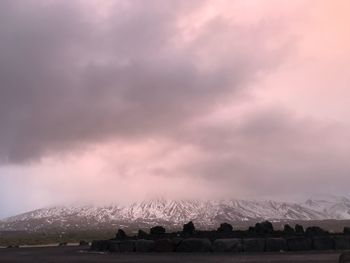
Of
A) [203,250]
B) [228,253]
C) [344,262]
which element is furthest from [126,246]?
[344,262]

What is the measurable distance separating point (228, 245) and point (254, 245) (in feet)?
8.07

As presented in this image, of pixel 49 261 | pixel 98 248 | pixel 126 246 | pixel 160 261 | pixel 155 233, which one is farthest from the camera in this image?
pixel 155 233

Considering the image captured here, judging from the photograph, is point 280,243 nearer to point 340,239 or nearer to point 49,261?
point 340,239

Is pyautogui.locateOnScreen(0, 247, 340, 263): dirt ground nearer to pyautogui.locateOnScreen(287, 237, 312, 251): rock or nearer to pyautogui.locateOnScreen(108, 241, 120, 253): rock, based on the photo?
pyautogui.locateOnScreen(287, 237, 312, 251): rock

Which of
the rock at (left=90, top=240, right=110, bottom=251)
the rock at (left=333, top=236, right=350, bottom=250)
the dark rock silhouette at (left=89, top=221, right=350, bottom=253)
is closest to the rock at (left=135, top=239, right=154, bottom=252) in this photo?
the dark rock silhouette at (left=89, top=221, right=350, bottom=253)

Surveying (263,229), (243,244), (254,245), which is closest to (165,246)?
(243,244)

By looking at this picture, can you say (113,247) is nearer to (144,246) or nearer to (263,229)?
(144,246)

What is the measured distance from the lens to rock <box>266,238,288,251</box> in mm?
48531

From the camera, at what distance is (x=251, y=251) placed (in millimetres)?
48500

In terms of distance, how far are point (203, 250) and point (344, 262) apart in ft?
76.9

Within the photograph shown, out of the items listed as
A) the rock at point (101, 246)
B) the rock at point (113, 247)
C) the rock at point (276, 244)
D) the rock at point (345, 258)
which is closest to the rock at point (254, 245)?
the rock at point (276, 244)

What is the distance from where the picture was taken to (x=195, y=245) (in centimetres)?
5097

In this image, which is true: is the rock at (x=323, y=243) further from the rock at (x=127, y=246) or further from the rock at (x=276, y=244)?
the rock at (x=127, y=246)

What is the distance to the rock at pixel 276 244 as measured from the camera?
48531 millimetres
